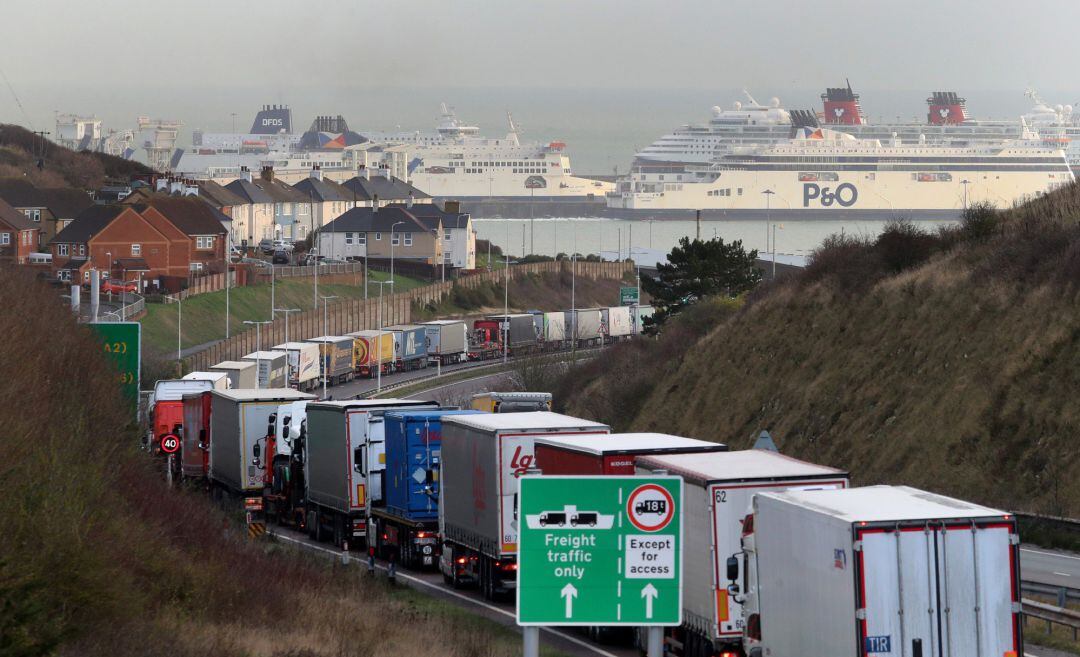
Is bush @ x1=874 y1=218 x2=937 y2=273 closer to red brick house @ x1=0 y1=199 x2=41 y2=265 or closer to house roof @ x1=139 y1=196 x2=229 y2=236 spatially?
red brick house @ x1=0 y1=199 x2=41 y2=265

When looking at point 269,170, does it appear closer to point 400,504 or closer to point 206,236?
point 206,236

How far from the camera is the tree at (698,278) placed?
200 feet

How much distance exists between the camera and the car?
70.1m

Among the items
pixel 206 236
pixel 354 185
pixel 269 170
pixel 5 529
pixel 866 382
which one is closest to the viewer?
pixel 5 529

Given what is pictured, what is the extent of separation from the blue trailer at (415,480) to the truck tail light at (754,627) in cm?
982

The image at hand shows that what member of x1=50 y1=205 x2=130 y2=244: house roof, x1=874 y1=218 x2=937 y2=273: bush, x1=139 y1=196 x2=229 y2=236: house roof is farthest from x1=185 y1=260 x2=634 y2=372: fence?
x1=874 y1=218 x2=937 y2=273: bush

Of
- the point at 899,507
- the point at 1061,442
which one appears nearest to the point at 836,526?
the point at 899,507

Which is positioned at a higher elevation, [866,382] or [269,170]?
[269,170]

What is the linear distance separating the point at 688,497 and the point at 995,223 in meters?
26.4

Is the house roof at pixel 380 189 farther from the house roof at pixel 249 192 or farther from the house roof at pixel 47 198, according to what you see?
the house roof at pixel 47 198

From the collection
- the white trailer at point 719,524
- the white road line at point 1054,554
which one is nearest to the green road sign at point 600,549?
the white trailer at point 719,524

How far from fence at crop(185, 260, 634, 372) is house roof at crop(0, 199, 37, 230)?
15.2 m

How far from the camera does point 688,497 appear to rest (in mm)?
13445

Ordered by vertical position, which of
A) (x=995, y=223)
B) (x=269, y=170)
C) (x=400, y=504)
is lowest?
(x=400, y=504)
